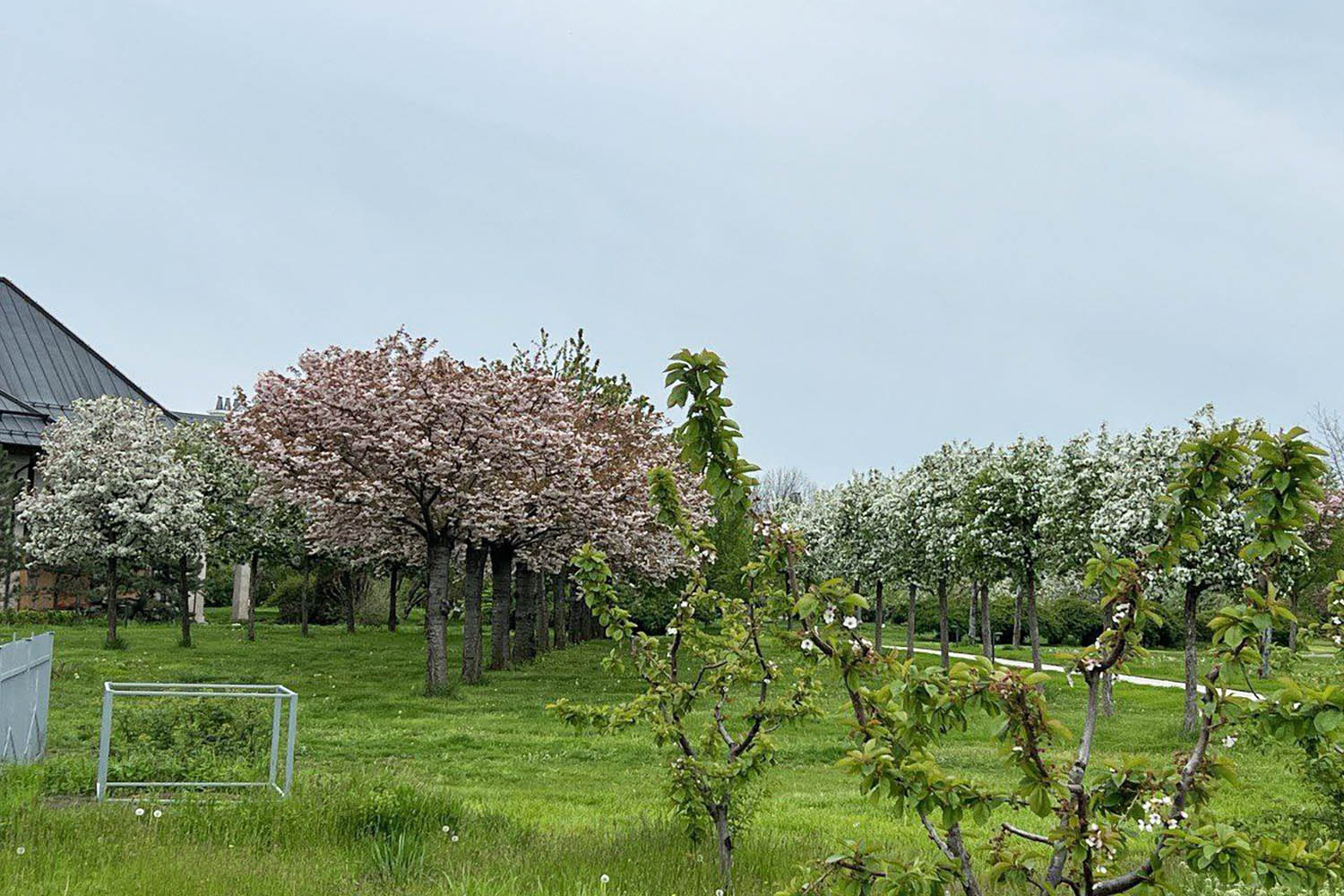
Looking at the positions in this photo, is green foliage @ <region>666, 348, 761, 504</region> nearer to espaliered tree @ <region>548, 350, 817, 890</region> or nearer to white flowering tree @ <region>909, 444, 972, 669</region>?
espaliered tree @ <region>548, 350, 817, 890</region>

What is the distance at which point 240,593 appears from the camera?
145ft

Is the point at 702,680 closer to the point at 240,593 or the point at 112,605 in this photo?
the point at 112,605

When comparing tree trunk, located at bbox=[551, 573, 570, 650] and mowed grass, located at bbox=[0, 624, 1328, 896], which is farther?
tree trunk, located at bbox=[551, 573, 570, 650]

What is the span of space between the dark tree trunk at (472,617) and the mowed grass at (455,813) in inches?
85.6

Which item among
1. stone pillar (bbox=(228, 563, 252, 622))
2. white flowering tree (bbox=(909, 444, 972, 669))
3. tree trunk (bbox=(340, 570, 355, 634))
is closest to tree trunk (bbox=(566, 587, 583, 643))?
tree trunk (bbox=(340, 570, 355, 634))

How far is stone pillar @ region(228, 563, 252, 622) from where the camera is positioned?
41969 millimetres

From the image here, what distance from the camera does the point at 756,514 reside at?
5.25 metres

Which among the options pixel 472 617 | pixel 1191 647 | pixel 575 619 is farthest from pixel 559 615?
pixel 1191 647

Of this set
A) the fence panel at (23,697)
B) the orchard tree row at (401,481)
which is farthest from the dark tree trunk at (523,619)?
the fence panel at (23,697)

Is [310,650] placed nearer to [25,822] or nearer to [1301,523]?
[25,822]

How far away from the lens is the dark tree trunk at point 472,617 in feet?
70.1

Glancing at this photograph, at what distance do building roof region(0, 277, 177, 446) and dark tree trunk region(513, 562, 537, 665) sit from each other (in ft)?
87.0

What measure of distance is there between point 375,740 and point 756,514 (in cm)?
1044

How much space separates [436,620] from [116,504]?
10.5 m
